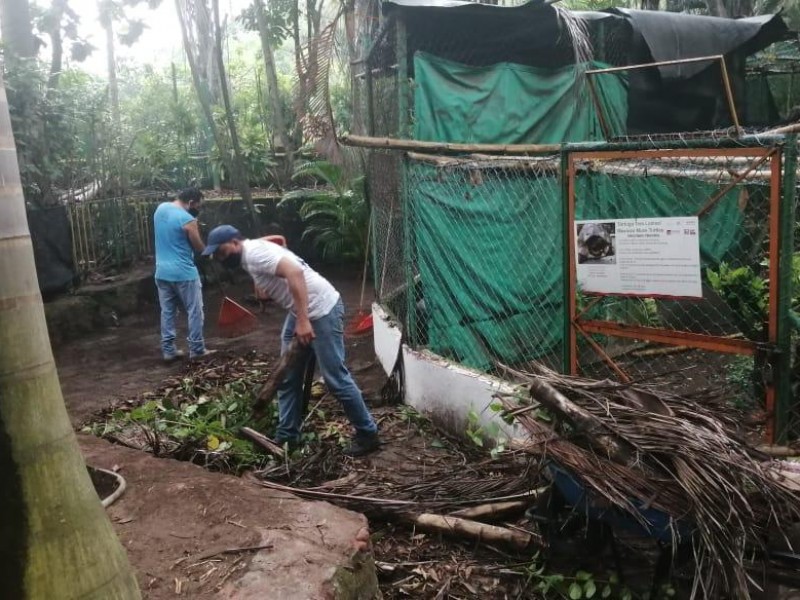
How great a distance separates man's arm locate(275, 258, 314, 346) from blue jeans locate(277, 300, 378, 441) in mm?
166

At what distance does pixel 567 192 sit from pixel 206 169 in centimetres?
1134

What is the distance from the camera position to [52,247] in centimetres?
947

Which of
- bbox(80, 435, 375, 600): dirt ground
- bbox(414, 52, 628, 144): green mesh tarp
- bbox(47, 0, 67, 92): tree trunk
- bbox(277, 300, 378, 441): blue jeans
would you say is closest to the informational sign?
bbox(277, 300, 378, 441): blue jeans

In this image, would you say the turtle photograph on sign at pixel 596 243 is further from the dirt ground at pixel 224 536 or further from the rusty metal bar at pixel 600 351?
the dirt ground at pixel 224 536

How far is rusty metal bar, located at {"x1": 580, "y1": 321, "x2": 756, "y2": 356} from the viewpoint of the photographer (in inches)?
148

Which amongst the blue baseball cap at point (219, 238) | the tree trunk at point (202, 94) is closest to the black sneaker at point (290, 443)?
the blue baseball cap at point (219, 238)

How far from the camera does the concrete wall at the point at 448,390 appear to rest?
205 inches

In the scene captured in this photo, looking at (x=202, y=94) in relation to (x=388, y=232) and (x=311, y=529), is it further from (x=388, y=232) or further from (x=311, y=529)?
(x=311, y=529)

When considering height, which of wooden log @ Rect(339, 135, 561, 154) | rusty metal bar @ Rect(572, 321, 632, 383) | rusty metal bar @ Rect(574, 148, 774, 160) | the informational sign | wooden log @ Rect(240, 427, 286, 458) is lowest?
wooden log @ Rect(240, 427, 286, 458)

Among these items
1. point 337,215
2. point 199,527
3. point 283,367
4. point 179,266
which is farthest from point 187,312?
point 337,215

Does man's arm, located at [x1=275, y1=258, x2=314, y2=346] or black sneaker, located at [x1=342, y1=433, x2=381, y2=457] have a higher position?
man's arm, located at [x1=275, y1=258, x2=314, y2=346]

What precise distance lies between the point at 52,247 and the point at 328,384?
19.5 ft

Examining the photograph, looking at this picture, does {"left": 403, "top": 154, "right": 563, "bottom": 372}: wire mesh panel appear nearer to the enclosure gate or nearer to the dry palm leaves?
the enclosure gate

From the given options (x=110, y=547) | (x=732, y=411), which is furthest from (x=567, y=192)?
(x=110, y=547)
